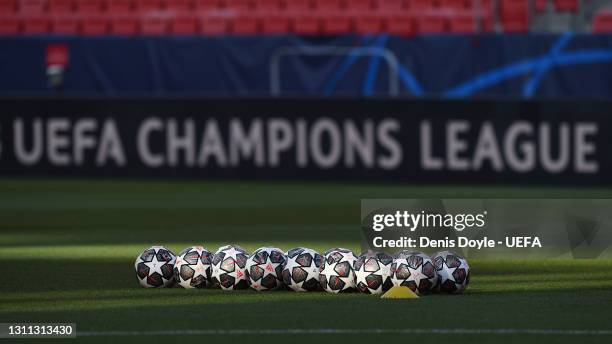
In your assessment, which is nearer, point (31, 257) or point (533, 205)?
point (533, 205)

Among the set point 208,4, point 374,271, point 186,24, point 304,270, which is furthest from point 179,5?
point 374,271

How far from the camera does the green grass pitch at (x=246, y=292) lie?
8.30 metres

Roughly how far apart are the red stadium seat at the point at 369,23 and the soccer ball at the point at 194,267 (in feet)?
53.8

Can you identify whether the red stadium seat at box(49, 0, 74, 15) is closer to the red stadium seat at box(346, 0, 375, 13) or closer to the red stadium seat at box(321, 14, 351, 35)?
the red stadium seat at box(321, 14, 351, 35)

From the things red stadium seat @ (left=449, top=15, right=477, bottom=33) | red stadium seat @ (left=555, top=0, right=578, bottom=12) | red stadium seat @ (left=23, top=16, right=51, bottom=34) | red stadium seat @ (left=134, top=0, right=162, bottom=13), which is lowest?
red stadium seat @ (left=449, top=15, right=477, bottom=33)

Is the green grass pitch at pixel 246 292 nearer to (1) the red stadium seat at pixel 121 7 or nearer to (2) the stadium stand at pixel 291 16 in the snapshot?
(2) the stadium stand at pixel 291 16

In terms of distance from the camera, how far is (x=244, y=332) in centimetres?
827

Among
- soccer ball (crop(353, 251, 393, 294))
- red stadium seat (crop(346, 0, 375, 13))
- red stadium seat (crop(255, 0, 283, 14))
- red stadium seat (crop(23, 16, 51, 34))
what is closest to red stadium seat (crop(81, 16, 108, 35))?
red stadium seat (crop(23, 16, 51, 34))

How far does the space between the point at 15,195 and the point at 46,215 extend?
125 inches

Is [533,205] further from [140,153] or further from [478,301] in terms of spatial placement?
[140,153]

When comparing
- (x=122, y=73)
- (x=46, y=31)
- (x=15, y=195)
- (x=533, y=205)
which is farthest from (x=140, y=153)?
(x=533, y=205)

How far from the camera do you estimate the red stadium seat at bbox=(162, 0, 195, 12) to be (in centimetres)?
2728

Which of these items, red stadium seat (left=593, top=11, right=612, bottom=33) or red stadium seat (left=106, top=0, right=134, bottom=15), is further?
red stadium seat (left=106, top=0, right=134, bottom=15)

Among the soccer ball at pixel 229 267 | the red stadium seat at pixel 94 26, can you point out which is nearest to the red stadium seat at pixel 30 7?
the red stadium seat at pixel 94 26
